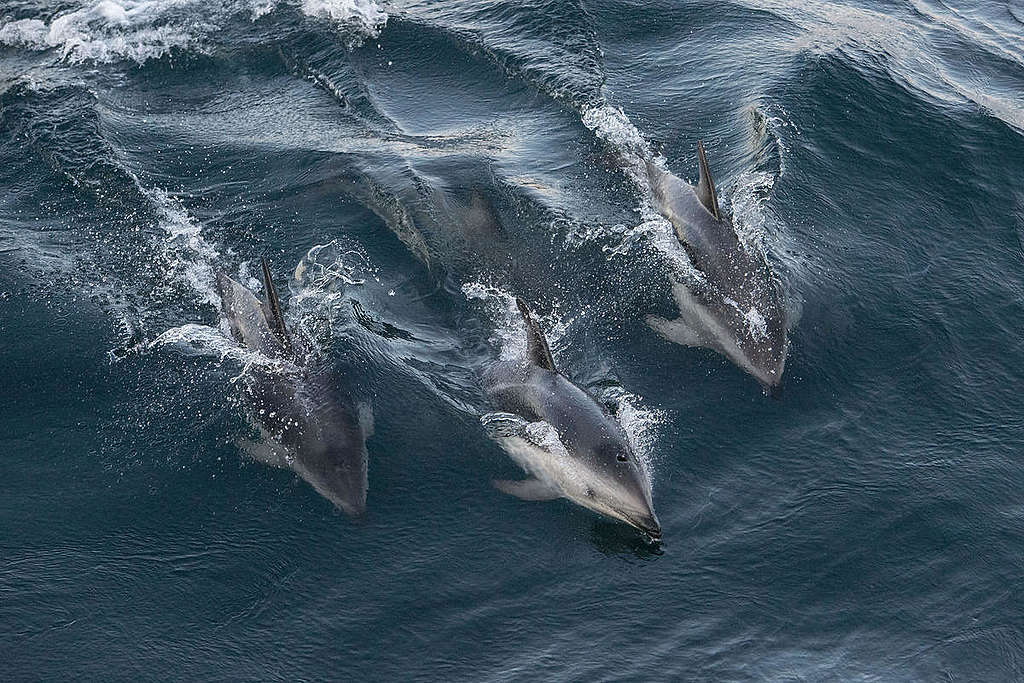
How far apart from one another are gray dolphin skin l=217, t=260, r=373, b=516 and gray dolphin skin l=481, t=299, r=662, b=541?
1.98 meters

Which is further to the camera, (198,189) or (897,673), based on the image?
(198,189)

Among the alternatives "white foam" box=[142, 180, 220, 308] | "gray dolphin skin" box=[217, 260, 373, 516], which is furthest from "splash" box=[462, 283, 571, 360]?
"white foam" box=[142, 180, 220, 308]

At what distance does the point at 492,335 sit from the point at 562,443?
11.2 feet

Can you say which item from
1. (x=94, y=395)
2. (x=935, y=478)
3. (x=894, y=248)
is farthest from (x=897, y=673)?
(x=94, y=395)

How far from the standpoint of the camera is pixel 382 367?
58.0 ft

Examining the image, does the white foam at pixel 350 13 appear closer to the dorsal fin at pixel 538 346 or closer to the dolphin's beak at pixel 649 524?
the dorsal fin at pixel 538 346

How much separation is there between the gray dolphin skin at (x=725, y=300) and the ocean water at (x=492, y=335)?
39 centimetres

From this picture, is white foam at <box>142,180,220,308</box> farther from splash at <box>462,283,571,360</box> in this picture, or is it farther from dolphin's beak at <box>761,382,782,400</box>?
dolphin's beak at <box>761,382,782,400</box>

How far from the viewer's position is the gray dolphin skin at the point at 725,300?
17.8 m

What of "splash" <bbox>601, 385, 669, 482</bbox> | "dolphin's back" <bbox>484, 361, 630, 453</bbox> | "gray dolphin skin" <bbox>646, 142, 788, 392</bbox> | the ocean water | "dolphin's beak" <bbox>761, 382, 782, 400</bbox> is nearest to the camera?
the ocean water

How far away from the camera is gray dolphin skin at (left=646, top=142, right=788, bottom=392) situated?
58.3 ft

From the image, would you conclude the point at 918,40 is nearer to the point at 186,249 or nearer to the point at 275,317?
the point at 186,249

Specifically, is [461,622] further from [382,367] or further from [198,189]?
[198,189]

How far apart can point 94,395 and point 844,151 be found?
15320mm
